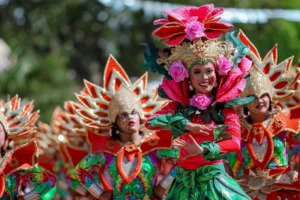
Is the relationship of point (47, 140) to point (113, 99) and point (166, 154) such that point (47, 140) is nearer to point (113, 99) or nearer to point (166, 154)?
point (113, 99)

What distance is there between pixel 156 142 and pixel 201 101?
1737 millimetres

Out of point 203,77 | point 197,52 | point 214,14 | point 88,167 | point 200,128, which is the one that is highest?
point 214,14

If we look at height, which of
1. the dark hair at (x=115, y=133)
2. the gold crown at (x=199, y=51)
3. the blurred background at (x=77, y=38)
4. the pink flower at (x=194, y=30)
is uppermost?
the blurred background at (x=77, y=38)

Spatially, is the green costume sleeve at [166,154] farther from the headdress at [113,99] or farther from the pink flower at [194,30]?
the pink flower at [194,30]

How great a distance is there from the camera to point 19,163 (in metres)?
8.52

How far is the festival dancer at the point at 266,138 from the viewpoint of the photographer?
8.25 meters

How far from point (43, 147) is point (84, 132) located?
320cm

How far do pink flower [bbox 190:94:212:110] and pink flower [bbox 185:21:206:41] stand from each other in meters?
0.44

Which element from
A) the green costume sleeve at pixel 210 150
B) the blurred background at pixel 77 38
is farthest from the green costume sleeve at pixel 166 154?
the blurred background at pixel 77 38

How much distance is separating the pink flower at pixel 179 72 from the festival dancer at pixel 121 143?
1.45m

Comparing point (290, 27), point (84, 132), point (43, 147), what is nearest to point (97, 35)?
point (290, 27)

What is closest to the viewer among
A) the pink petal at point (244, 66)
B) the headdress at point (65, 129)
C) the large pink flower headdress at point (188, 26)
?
the large pink flower headdress at point (188, 26)

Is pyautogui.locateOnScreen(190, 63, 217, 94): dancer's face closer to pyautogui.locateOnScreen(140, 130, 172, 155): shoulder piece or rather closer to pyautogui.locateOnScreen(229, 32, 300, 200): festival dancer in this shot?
pyautogui.locateOnScreen(229, 32, 300, 200): festival dancer

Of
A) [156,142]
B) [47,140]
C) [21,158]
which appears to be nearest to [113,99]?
[156,142]
